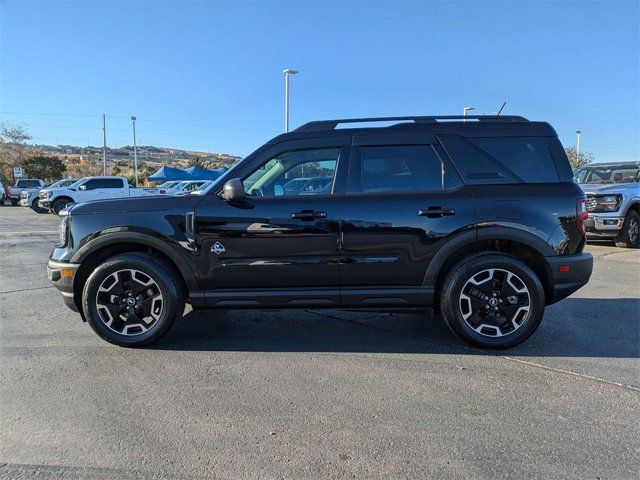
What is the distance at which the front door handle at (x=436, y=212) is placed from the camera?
4043 millimetres

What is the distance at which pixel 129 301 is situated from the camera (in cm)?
420

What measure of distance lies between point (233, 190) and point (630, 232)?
10.2 meters

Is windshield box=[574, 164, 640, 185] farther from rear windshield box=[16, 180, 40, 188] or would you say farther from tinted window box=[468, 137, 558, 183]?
rear windshield box=[16, 180, 40, 188]

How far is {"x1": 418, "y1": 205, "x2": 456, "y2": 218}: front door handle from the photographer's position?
159 inches

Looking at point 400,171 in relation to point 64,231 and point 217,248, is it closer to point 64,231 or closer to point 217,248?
point 217,248

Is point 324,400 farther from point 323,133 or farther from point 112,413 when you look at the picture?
point 323,133

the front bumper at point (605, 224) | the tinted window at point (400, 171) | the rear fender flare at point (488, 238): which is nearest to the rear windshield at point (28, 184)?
the front bumper at point (605, 224)

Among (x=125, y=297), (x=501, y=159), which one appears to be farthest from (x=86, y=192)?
(x=501, y=159)

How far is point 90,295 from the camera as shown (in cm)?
413

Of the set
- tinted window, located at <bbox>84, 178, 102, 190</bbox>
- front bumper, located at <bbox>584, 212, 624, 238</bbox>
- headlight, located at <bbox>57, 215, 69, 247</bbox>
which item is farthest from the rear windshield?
front bumper, located at <bbox>584, 212, 624, 238</bbox>

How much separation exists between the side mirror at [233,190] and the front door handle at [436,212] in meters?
1.55

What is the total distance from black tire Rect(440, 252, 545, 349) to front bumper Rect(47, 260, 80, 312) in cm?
330

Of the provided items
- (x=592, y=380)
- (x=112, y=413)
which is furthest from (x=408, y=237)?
(x=112, y=413)

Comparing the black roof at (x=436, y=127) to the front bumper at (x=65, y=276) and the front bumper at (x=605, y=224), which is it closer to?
the front bumper at (x=65, y=276)
